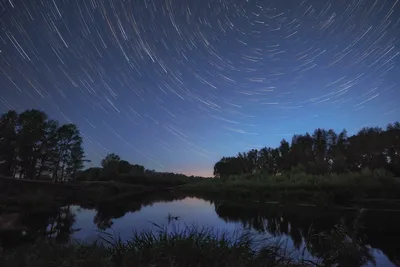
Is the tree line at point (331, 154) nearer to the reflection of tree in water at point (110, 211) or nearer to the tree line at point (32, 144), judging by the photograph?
the reflection of tree in water at point (110, 211)

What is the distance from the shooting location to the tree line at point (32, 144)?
58.1 m

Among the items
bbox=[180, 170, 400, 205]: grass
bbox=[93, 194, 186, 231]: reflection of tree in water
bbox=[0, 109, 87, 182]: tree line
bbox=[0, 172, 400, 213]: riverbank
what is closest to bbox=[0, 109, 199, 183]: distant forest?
bbox=[0, 109, 87, 182]: tree line

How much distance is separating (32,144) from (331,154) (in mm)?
84336

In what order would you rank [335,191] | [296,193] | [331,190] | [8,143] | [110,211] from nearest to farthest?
[110,211]
[335,191]
[331,190]
[296,193]
[8,143]

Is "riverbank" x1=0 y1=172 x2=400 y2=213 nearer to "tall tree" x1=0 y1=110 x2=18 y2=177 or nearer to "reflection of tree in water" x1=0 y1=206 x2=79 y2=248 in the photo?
"reflection of tree in water" x1=0 y1=206 x2=79 y2=248

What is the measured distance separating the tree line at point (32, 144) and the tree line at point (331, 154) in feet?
186

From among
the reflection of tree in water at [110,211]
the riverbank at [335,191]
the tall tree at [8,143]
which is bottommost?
the reflection of tree in water at [110,211]

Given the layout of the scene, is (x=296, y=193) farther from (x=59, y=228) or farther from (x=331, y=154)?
(x=331, y=154)

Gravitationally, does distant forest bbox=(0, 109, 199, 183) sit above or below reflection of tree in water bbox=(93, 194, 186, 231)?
above

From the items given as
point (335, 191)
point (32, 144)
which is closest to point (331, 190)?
point (335, 191)

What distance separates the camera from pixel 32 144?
196 ft

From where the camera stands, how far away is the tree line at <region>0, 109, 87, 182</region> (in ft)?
191

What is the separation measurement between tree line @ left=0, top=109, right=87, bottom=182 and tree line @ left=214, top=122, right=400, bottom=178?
56.8m

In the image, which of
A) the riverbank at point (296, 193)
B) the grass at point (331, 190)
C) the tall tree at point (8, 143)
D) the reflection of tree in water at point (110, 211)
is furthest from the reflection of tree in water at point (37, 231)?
the tall tree at point (8, 143)
